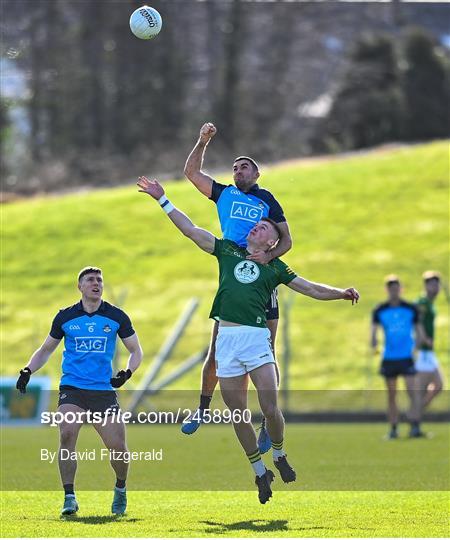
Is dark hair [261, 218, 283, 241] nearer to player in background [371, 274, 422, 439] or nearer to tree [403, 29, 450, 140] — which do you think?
player in background [371, 274, 422, 439]

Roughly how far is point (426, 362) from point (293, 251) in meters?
22.9

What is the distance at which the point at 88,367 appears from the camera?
35.4 ft

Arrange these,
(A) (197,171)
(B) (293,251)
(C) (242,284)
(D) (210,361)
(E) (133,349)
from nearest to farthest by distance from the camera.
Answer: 1. (C) (242,284)
2. (E) (133,349)
3. (A) (197,171)
4. (D) (210,361)
5. (B) (293,251)

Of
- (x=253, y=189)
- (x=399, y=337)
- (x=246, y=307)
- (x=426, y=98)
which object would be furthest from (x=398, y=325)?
(x=426, y=98)

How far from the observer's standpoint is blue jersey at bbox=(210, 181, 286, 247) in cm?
1134

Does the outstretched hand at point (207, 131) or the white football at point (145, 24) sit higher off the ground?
the white football at point (145, 24)

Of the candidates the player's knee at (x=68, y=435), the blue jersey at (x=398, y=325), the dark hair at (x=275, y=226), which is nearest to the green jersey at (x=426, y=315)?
the blue jersey at (x=398, y=325)

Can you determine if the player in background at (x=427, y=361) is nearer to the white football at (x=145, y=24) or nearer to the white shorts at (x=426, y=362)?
the white shorts at (x=426, y=362)

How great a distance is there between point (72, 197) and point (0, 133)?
10.7 metres

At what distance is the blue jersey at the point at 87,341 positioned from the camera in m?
10.7

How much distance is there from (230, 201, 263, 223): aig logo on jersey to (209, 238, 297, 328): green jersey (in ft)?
2.12

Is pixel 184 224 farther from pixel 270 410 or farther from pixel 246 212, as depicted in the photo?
pixel 270 410

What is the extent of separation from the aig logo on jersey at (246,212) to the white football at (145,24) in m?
1.64

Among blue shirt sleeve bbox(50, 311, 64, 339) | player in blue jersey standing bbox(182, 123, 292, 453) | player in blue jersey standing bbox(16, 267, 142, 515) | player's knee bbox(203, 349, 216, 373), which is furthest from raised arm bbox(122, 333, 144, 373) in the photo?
player's knee bbox(203, 349, 216, 373)
